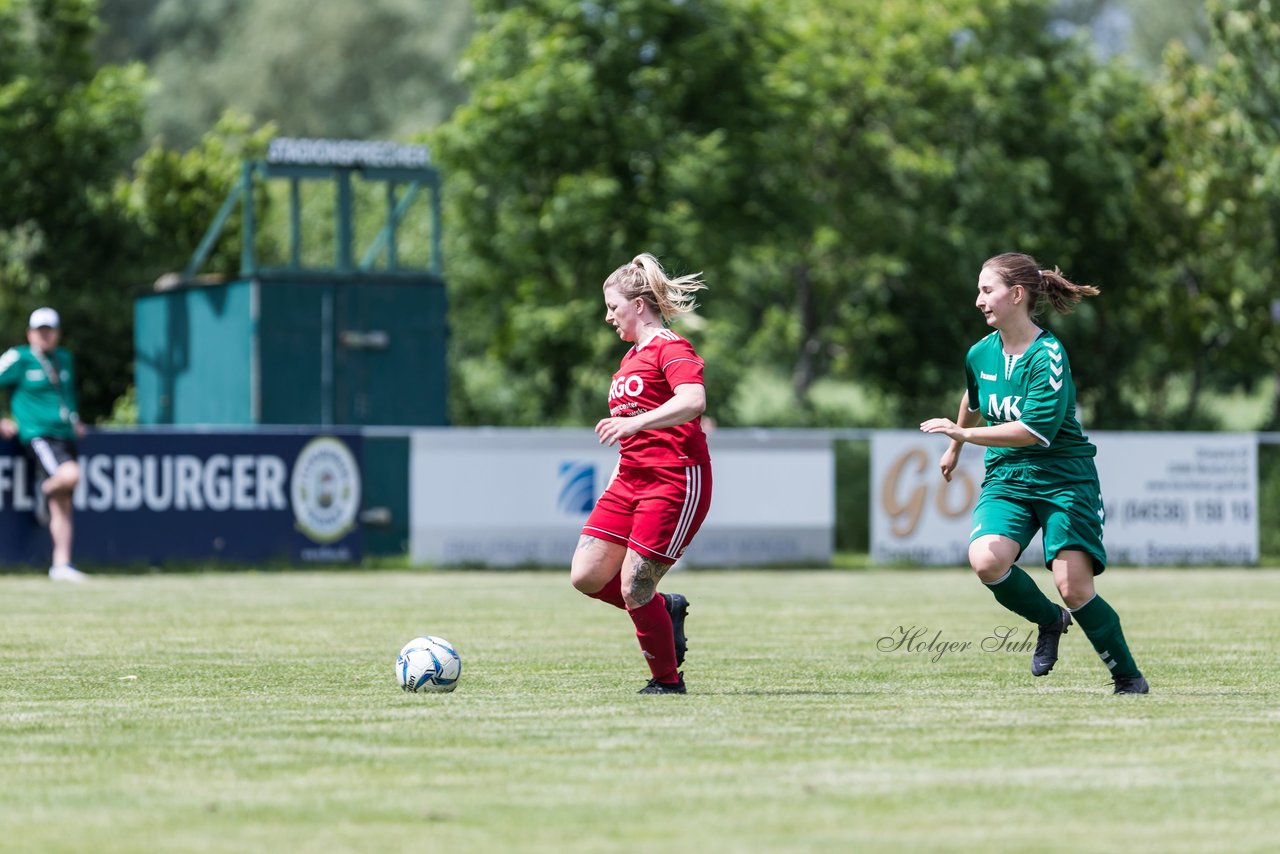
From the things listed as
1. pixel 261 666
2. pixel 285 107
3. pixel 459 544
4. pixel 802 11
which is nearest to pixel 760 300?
pixel 802 11

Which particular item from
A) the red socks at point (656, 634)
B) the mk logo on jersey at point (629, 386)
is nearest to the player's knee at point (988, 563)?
the red socks at point (656, 634)

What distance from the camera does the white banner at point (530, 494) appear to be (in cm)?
2038

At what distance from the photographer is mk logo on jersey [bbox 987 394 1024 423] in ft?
29.4

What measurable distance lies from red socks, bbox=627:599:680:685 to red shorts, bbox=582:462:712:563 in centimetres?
21

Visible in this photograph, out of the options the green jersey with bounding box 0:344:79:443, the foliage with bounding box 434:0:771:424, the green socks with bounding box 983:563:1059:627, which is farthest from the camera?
the foliage with bounding box 434:0:771:424

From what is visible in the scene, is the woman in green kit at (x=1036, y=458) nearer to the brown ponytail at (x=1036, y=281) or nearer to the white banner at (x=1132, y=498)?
the brown ponytail at (x=1036, y=281)

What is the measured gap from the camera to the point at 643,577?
8.59m

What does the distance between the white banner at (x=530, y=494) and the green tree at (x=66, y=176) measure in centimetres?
1194

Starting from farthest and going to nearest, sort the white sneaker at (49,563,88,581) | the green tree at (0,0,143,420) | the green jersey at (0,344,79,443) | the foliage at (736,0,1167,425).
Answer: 1. the foliage at (736,0,1167,425)
2. the green tree at (0,0,143,420)
3. the green jersey at (0,344,79,443)
4. the white sneaker at (49,563,88,581)

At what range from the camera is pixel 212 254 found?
33.0 m

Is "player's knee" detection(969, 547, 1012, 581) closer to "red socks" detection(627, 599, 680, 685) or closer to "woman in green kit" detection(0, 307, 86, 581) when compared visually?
"red socks" detection(627, 599, 680, 685)

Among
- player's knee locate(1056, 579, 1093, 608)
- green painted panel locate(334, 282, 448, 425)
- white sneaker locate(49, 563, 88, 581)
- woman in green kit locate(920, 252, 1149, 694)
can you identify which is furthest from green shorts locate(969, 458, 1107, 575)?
green painted panel locate(334, 282, 448, 425)

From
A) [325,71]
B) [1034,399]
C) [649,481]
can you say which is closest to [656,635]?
[649,481]

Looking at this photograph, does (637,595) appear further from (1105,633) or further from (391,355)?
(391,355)
